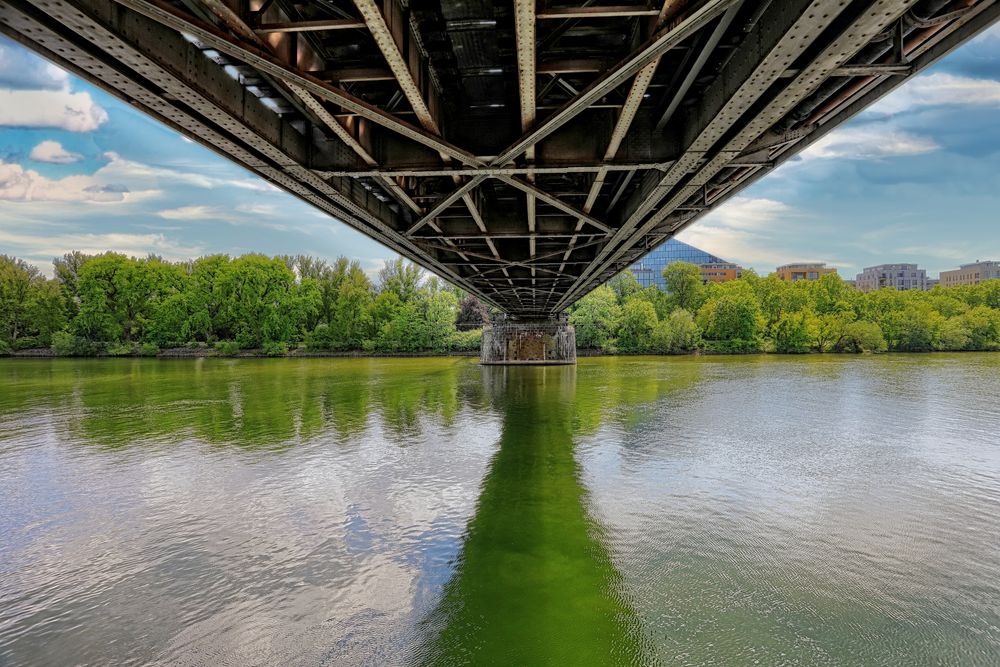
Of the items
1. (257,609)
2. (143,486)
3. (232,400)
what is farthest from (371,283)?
(257,609)

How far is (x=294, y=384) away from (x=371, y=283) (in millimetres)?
56191

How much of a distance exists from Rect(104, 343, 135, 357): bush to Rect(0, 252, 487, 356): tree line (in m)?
0.13

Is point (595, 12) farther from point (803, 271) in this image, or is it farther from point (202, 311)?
point (803, 271)

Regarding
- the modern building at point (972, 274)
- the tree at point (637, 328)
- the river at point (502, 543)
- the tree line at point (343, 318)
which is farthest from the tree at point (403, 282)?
the modern building at point (972, 274)

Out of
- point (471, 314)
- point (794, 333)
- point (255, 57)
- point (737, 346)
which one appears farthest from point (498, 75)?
point (471, 314)

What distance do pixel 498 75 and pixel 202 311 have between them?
248 feet

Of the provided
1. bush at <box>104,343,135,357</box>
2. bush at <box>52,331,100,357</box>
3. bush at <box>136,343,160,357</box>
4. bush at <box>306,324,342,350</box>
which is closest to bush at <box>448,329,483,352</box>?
bush at <box>306,324,342,350</box>

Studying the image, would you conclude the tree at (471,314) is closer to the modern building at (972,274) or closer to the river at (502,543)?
the river at (502,543)

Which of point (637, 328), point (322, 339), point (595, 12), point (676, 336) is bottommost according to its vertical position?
point (322, 339)

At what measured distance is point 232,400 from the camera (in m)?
22.8

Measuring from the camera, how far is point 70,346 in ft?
217

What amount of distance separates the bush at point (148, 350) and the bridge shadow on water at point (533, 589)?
72.8 m

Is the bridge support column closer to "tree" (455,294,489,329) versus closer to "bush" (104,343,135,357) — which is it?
"tree" (455,294,489,329)

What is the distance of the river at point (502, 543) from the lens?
16.5ft
